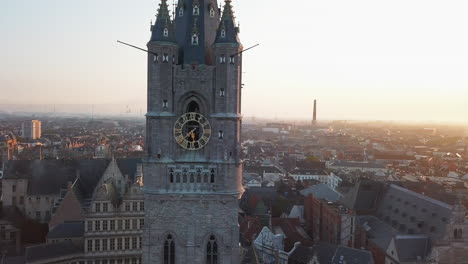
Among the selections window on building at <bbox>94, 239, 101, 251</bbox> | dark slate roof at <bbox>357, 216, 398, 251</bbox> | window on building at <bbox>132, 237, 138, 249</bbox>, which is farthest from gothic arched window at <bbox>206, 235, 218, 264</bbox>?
dark slate roof at <bbox>357, 216, 398, 251</bbox>

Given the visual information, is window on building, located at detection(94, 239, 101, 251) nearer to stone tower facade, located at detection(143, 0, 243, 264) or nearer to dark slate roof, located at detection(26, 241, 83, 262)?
dark slate roof, located at detection(26, 241, 83, 262)

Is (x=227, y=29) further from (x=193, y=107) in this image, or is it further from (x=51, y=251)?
(x=51, y=251)

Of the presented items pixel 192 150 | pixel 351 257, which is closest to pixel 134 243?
pixel 351 257

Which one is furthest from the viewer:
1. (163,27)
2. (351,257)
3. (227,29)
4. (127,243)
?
(127,243)

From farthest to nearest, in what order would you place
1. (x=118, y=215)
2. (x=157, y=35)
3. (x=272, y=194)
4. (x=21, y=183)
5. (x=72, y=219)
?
(x=272, y=194)
(x=21, y=183)
(x=72, y=219)
(x=118, y=215)
(x=157, y=35)

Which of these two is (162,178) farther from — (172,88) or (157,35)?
(157,35)

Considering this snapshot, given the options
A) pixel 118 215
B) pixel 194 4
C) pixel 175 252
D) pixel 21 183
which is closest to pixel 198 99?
pixel 194 4

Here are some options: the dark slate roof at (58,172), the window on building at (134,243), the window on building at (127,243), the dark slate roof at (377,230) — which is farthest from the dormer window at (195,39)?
the dark slate roof at (58,172)
